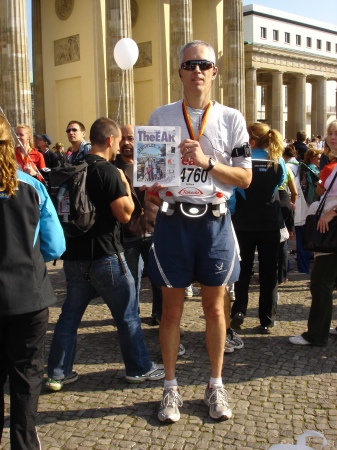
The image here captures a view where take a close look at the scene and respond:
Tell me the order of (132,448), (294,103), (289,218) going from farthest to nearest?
1. (294,103)
2. (289,218)
3. (132,448)

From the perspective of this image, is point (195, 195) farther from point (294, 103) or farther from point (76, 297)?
point (294, 103)

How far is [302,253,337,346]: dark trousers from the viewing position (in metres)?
5.45

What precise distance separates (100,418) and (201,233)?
1524mm

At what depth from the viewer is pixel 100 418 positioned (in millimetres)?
4004

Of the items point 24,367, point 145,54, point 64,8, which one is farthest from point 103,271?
point 145,54

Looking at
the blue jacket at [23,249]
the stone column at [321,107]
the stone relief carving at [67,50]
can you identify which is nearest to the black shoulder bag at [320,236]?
the blue jacket at [23,249]

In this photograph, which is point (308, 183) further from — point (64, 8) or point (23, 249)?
point (64, 8)

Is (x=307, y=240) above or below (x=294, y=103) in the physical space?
below

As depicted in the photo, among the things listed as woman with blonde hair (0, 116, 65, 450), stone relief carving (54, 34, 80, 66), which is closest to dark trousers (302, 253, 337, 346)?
woman with blonde hair (0, 116, 65, 450)

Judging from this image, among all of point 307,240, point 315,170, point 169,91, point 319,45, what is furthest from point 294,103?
point 307,240

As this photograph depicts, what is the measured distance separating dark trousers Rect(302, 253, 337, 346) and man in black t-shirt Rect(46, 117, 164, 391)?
5.67 ft

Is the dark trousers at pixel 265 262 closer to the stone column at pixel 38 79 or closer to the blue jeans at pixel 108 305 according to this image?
the blue jeans at pixel 108 305

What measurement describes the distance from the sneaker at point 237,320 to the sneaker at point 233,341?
1.74 ft

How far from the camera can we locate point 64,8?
28531 mm
